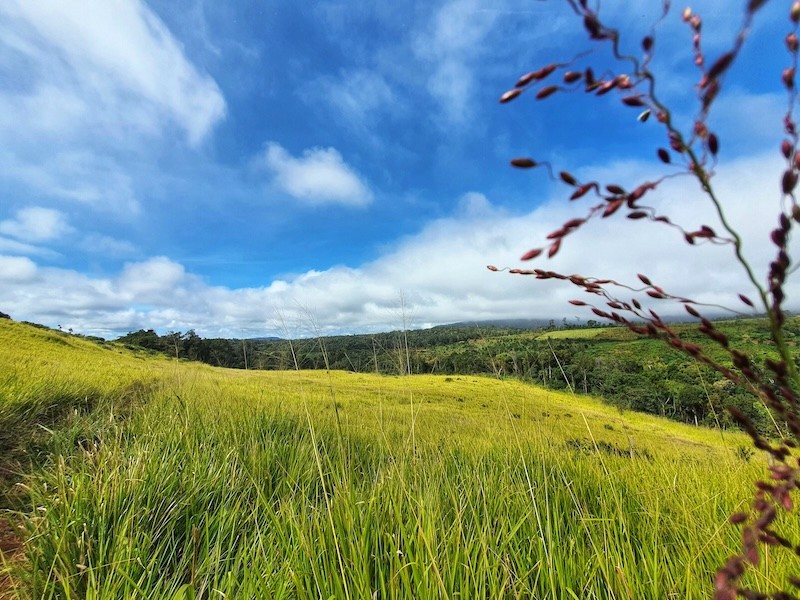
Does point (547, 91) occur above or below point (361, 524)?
above

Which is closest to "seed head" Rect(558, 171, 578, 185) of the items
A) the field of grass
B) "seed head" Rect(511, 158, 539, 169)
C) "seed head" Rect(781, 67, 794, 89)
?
"seed head" Rect(511, 158, 539, 169)

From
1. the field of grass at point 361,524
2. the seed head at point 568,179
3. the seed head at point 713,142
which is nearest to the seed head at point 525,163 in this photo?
the seed head at point 568,179

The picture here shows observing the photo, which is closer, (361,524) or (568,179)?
(568,179)

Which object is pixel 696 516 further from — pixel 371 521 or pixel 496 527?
pixel 371 521

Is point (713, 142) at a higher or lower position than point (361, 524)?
higher

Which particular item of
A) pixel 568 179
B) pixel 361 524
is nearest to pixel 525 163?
pixel 568 179

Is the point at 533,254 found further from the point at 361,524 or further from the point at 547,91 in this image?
the point at 361,524

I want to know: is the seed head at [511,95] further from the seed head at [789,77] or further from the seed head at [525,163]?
the seed head at [789,77]

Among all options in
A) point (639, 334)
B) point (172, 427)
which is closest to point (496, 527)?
point (639, 334)

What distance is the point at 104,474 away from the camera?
12.7ft

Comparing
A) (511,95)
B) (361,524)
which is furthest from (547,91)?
(361,524)

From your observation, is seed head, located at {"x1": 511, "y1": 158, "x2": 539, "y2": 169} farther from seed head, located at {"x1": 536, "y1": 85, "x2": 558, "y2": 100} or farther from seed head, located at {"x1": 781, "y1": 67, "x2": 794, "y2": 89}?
seed head, located at {"x1": 781, "y1": 67, "x2": 794, "y2": 89}

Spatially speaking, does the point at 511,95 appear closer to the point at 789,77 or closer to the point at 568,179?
the point at 568,179

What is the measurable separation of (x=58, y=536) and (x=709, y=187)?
4465 mm
